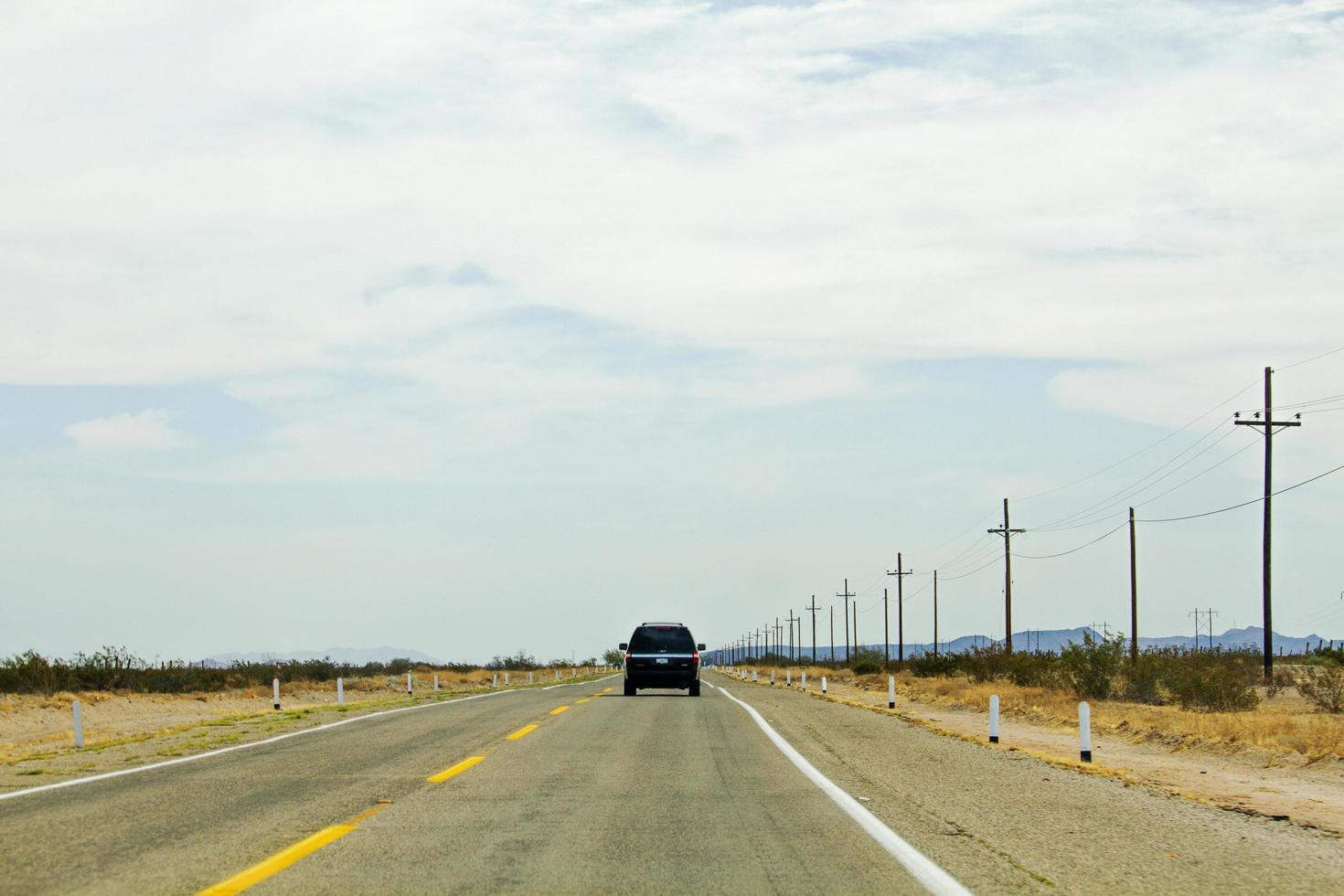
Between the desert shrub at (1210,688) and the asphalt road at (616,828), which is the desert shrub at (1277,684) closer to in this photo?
the desert shrub at (1210,688)

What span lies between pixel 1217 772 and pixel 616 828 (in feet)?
36.5

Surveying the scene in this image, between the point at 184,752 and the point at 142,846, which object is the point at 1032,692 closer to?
the point at 184,752

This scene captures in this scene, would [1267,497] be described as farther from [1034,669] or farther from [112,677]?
[112,677]

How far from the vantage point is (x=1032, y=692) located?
39906mm

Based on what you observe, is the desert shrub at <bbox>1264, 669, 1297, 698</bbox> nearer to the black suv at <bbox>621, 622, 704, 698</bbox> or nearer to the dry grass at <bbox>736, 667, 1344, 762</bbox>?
the dry grass at <bbox>736, 667, 1344, 762</bbox>

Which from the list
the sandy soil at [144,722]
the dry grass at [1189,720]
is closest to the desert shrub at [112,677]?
the sandy soil at [144,722]

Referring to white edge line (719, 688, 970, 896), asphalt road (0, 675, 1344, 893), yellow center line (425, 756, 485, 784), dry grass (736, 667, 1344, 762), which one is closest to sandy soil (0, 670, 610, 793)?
asphalt road (0, 675, 1344, 893)

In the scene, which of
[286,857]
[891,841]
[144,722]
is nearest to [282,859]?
[286,857]

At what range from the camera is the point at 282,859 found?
28.8ft

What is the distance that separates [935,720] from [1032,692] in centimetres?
1143

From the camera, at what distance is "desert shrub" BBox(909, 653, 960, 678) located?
220 ft

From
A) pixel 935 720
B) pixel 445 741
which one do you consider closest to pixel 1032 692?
pixel 935 720

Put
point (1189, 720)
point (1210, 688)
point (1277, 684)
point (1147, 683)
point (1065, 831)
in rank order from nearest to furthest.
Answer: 1. point (1065, 831)
2. point (1189, 720)
3. point (1210, 688)
4. point (1147, 683)
5. point (1277, 684)

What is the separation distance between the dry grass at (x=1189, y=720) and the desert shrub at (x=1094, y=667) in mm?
618
